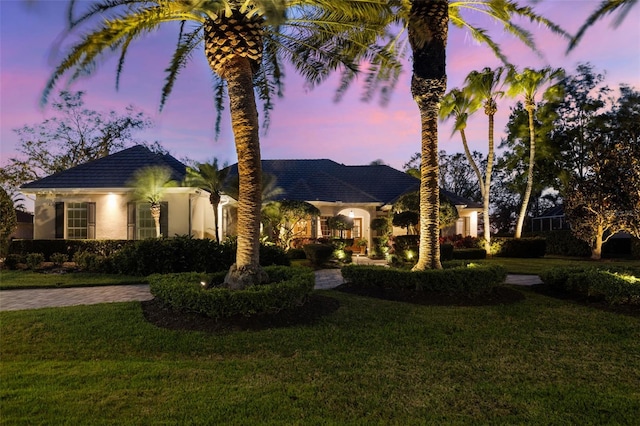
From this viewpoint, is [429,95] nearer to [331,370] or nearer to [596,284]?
[596,284]

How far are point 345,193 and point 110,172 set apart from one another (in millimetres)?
12184

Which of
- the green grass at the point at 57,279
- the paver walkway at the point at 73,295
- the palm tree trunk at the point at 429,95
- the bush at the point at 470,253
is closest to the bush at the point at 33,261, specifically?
the green grass at the point at 57,279

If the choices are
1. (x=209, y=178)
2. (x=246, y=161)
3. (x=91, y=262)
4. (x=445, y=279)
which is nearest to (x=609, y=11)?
(x=445, y=279)

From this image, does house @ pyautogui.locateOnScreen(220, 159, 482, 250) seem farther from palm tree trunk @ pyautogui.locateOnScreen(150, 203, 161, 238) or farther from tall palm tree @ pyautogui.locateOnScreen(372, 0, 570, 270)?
tall palm tree @ pyautogui.locateOnScreen(372, 0, 570, 270)

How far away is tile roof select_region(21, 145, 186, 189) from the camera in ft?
58.6

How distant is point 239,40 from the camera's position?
7840 mm

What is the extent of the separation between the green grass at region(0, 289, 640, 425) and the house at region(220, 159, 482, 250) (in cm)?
1441

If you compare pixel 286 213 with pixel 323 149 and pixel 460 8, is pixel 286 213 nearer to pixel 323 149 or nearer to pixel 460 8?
pixel 460 8

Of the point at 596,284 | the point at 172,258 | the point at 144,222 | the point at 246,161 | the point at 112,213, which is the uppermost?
the point at 246,161

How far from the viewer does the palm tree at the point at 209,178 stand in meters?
16.8

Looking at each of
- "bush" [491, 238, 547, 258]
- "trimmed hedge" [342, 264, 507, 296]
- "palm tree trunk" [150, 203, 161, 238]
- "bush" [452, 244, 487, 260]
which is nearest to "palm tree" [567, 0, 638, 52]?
"trimmed hedge" [342, 264, 507, 296]

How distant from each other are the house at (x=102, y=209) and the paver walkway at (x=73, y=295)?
5905 millimetres

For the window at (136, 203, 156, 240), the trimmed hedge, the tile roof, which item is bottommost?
the trimmed hedge

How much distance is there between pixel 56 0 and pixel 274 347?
20.7 ft
